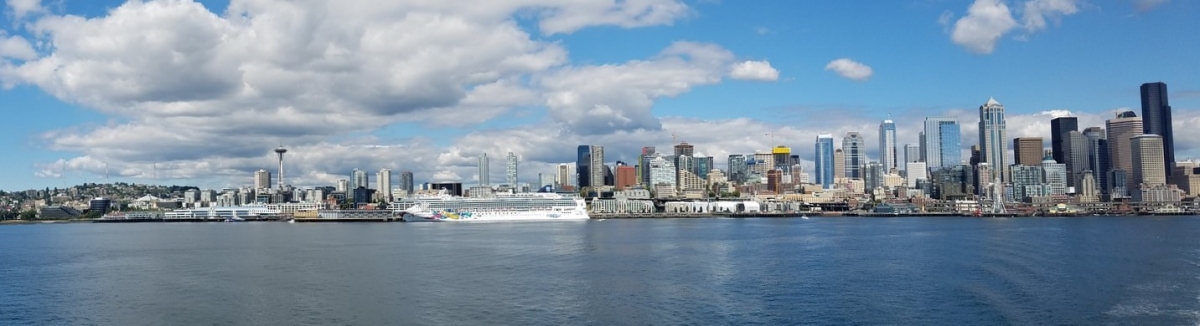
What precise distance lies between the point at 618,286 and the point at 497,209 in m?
92.5

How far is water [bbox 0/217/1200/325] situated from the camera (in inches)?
980

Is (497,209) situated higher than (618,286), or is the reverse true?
(497,209)

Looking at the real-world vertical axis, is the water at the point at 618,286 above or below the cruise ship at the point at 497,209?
below

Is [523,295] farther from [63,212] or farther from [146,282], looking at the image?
[63,212]

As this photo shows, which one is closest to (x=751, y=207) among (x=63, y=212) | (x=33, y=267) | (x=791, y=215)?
(x=791, y=215)

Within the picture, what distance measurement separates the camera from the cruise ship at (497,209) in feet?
395

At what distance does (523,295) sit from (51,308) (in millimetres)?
15071

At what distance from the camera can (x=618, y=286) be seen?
31.7 metres

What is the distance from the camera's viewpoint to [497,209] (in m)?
123

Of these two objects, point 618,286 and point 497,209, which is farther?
point 497,209

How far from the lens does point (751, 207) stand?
178 metres

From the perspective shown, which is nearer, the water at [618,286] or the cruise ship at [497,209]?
the water at [618,286]

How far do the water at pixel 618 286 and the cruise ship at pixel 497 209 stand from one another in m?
69.7

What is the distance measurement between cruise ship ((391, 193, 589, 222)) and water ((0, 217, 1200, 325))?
69.7m
